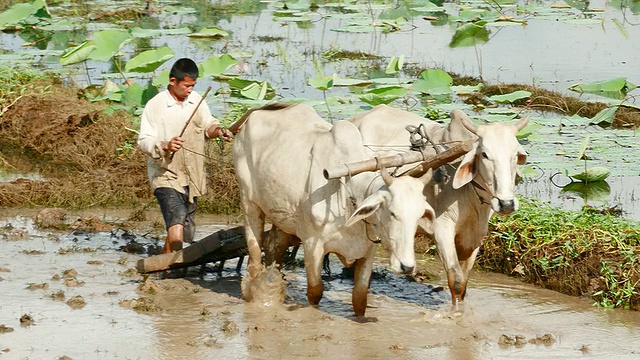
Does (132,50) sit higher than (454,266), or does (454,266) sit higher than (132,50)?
(454,266)

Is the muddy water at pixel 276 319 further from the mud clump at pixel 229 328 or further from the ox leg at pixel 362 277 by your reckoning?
the ox leg at pixel 362 277

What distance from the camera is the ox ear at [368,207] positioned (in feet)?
19.4

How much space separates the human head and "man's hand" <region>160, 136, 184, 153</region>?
16.5 inches

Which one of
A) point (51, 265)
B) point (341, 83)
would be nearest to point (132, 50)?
point (341, 83)

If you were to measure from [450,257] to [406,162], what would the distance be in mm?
774

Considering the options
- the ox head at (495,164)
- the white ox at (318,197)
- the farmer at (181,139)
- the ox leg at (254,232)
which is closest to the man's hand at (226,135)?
the farmer at (181,139)

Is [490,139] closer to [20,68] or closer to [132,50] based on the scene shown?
[20,68]

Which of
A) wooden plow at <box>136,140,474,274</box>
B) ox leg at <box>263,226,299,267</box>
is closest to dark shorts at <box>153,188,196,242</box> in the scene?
wooden plow at <box>136,140,474,274</box>

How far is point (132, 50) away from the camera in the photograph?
16.2m

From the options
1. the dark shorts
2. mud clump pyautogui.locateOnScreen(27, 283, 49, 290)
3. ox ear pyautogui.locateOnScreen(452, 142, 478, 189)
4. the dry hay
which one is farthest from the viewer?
the dry hay

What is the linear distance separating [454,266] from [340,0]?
13.7 metres

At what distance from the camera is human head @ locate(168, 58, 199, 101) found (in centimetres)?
720

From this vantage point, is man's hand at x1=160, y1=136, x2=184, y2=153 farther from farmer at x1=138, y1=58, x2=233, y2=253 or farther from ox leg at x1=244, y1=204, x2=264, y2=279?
ox leg at x1=244, y1=204, x2=264, y2=279

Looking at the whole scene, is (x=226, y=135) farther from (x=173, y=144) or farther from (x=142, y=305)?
(x=142, y=305)
